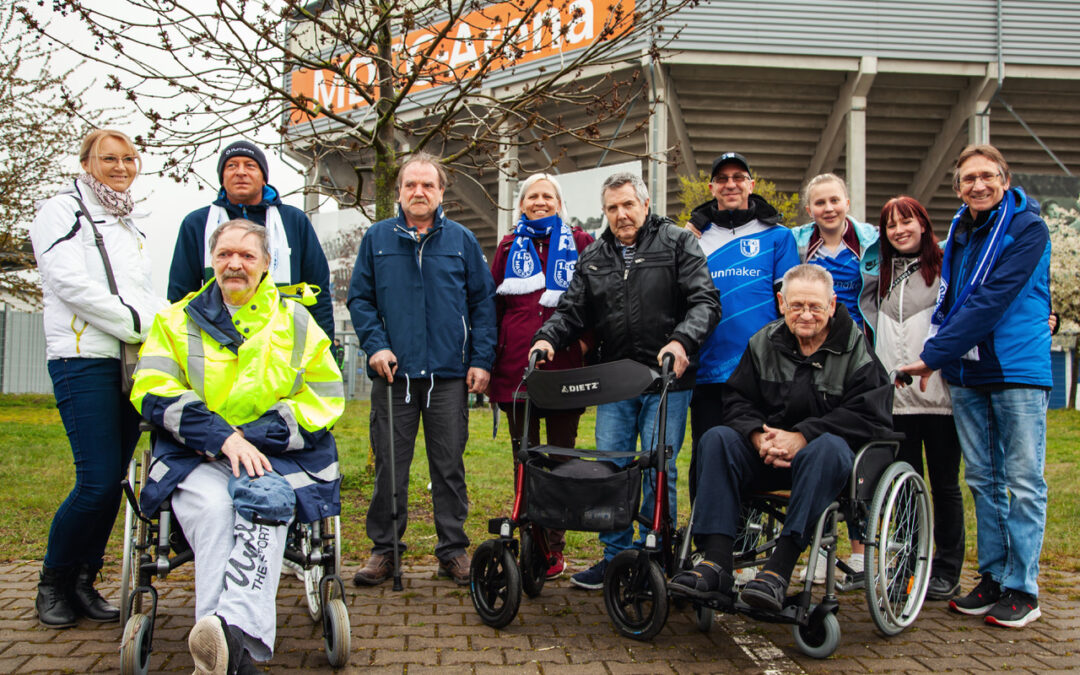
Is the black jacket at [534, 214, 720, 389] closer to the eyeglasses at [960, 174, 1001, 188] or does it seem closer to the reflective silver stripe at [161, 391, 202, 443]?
the eyeglasses at [960, 174, 1001, 188]

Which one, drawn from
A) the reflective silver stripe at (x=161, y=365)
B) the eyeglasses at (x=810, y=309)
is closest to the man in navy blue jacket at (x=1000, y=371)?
the eyeglasses at (x=810, y=309)

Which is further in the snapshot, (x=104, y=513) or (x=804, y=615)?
(x=104, y=513)

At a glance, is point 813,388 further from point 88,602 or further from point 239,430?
point 88,602

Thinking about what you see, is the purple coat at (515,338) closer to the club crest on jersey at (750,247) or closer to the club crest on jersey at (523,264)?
the club crest on jersey at (523,264)

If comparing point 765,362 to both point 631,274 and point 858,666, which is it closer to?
point 631,274

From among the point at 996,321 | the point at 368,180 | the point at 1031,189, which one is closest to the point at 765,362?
the point at 996,321

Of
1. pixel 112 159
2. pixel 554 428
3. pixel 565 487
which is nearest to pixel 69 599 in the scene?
pixel 112 159

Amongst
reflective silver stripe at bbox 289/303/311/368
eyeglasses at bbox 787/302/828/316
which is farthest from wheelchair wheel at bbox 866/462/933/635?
reflective silver stripe at bbox 289/303/311/368

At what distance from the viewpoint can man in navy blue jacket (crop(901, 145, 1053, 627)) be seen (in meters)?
3.78

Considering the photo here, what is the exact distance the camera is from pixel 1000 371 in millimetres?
3820

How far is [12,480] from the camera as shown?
7.48m

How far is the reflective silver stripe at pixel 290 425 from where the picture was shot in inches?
127

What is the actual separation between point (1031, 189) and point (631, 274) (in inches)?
873

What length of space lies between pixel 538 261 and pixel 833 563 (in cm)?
220
